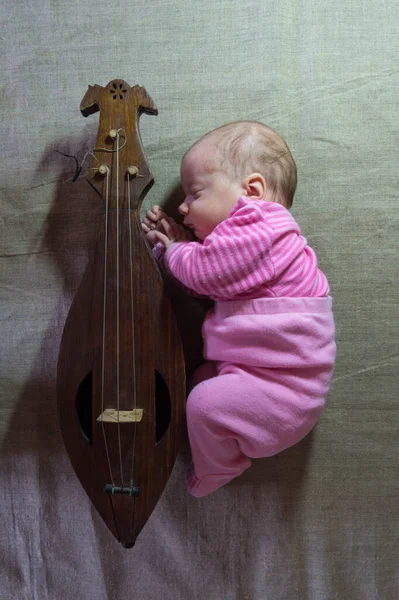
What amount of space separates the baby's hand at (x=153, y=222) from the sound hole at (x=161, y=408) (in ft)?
0.83

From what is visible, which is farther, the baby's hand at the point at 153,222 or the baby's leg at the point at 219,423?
the baby's hand at the point at 153,222

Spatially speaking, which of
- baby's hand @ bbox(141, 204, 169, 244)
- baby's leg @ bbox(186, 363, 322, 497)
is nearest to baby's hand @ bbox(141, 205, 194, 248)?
baby's hand @ bbox(141, 204, 169, 244)

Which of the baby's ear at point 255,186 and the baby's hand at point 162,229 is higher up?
the baby's ear at point 255,186

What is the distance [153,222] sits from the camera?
2.82ft

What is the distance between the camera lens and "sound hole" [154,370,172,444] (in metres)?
0.83

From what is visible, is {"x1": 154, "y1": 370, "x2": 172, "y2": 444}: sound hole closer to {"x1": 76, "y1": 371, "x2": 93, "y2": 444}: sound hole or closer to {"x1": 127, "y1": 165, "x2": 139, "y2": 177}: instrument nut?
{"x1": 76, "y1": 371, "x2": 93, "y2": 444}: sound hole

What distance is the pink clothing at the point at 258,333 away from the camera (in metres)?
0.72

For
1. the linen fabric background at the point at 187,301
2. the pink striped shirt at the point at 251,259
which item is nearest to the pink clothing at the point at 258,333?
the pink striped shirt at the point at 251,259

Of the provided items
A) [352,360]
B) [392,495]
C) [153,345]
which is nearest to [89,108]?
[153,345]

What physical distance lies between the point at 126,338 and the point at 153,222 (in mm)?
217

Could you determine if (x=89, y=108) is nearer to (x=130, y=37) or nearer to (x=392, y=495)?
(x=130, y=37)

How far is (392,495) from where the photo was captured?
0.90 m

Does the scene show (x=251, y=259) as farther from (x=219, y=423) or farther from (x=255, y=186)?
(x=219, y=423)

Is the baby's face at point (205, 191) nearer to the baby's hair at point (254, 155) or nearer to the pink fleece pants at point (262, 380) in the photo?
the baby's hair at point (254, 155)
